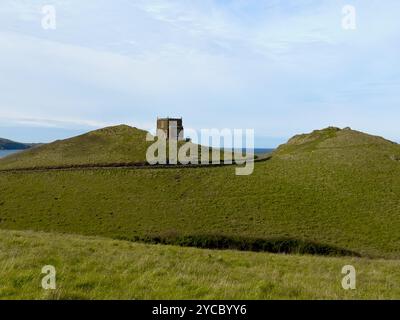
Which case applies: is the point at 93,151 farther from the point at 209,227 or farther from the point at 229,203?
the point at 209,227

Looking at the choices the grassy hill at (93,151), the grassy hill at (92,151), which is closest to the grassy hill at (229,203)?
the grassy hill at (93,151)

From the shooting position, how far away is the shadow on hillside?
36.8 metres

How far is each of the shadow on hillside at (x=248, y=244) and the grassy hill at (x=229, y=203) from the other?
0.19m

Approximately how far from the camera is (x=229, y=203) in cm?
5341

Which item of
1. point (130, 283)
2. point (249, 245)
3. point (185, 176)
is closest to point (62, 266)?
point (130, 283)

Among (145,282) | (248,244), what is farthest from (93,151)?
(145,282)

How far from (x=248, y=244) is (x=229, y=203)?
15058 millimetres

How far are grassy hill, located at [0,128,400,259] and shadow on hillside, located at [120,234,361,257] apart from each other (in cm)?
19

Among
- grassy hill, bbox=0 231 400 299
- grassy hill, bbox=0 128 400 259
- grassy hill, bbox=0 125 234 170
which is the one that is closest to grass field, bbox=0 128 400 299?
grassy hill, bbox=0 231 400 299

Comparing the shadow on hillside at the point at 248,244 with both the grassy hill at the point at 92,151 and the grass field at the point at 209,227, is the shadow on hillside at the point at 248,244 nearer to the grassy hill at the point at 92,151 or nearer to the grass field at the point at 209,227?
the grass field at the point at 209,227

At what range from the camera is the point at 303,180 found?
6272cm

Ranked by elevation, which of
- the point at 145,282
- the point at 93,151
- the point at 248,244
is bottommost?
the point at 248,244
